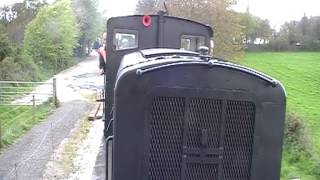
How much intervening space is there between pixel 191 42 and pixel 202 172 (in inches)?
161

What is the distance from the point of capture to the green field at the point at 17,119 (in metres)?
Result: 11.3

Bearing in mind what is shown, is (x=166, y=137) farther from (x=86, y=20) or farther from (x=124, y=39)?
(x=86, y=20)

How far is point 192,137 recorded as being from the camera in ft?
10.9

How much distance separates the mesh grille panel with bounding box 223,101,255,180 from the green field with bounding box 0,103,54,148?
321 inches

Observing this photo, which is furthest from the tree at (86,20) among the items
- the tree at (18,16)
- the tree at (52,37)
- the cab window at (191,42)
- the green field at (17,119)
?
the cab window at (191,42)

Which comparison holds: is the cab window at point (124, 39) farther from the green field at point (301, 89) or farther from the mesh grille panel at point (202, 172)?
the mesh grille panel at point (202, 172)

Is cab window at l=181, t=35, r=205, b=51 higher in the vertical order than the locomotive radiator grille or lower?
higher

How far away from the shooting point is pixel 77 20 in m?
42.8

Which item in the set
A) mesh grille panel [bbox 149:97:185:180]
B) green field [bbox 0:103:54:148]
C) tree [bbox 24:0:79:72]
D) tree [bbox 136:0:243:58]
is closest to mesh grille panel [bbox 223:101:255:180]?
mesh grille panel [bbox 149:97:185:180]

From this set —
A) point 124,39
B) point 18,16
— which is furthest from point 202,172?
point 18,16

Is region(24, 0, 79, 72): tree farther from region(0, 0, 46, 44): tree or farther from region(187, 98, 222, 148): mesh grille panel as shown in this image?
region(187, 98, 222, 148): mesh grille panel

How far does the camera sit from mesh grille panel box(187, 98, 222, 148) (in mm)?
3307

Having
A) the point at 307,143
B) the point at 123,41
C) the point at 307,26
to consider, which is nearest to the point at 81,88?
the point at 307,143

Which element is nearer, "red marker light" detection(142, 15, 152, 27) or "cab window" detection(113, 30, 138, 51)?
"red marker light" detection(142, 15, 152, 27)
